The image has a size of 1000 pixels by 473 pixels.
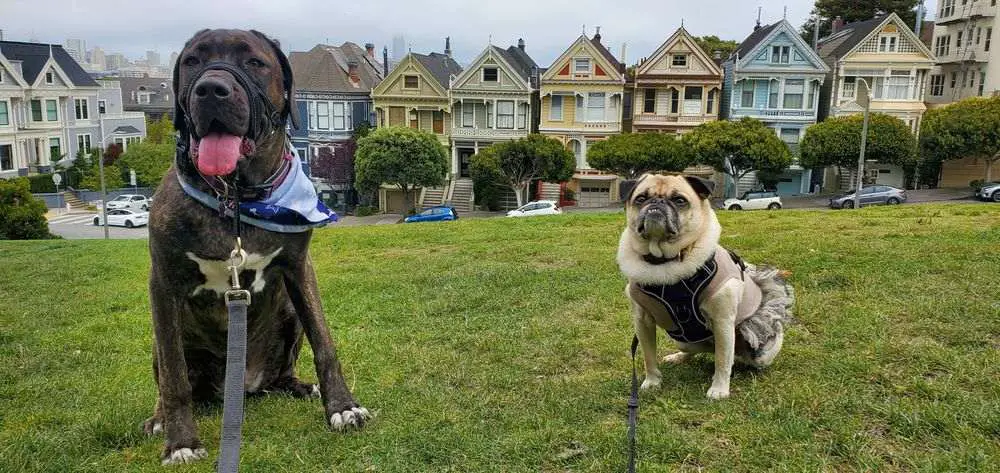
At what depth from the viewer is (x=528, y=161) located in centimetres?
3488

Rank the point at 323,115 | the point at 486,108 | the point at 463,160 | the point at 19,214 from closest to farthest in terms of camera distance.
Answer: the point at 19,214 < the point at 486,108 < the point at 463,160 < the point at 323,115

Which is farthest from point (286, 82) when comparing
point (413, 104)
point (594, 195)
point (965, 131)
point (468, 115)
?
point (413, 104)

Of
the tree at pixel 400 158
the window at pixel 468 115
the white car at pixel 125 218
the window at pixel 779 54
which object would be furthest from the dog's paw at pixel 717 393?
the window at pixel 779 54

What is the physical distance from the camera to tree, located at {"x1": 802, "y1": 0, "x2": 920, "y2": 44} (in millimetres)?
47594

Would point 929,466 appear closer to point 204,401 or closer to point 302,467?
point 302,467

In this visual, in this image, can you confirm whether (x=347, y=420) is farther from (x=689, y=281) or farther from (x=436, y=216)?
(x=436, y=216)

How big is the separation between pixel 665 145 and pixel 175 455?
104 ft

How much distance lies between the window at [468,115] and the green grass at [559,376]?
3030 centimetres

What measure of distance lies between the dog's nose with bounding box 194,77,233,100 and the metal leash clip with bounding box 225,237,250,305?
71 cm

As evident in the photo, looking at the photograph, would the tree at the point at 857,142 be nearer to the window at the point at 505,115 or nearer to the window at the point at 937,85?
the window at the point at 937,85

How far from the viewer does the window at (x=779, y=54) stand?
1451 inches

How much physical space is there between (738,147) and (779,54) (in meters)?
7.92

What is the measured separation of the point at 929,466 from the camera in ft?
11.0

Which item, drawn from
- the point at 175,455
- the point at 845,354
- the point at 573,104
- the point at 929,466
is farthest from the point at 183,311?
the point at 573,104
